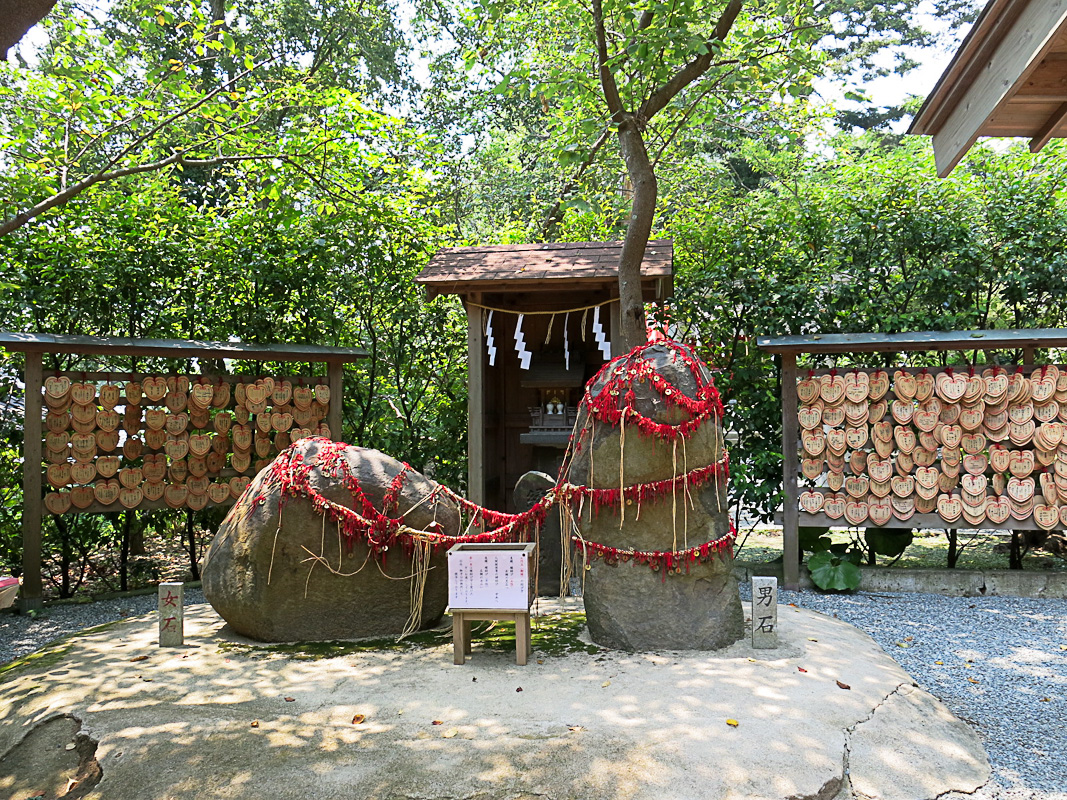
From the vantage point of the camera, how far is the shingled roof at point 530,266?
6.71m

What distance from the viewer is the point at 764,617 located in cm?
498

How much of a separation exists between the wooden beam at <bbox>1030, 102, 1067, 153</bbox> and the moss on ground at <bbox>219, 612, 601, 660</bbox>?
3.63 meters

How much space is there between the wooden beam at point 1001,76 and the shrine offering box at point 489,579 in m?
3.10

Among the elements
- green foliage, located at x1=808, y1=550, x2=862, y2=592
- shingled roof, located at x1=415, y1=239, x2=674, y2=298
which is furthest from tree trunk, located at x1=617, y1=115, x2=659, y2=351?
green foliage, located at x1=808, y1=550, x2=862, y2=592

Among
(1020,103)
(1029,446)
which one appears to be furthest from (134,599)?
(1029,446)

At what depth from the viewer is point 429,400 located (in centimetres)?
883

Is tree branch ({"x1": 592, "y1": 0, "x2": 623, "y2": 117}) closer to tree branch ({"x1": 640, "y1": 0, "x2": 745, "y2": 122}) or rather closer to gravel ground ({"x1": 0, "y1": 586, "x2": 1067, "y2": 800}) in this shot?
tree branch ({"x1": 640, "y1": 0, "x2": 745, "y2": 122})

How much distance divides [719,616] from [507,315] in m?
4.18

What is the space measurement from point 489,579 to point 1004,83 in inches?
143

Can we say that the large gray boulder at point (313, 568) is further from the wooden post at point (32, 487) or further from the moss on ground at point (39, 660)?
the wooden post at point (32, 487)

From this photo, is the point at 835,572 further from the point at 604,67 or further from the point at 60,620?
the point at 60,620

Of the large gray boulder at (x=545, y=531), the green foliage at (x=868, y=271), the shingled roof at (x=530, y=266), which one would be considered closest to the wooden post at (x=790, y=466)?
the green foliage at (x=868, y=271)

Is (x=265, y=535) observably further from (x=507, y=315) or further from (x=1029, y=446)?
(x=1029, y=446)

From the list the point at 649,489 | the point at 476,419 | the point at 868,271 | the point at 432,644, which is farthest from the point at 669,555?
the point at 868,271
